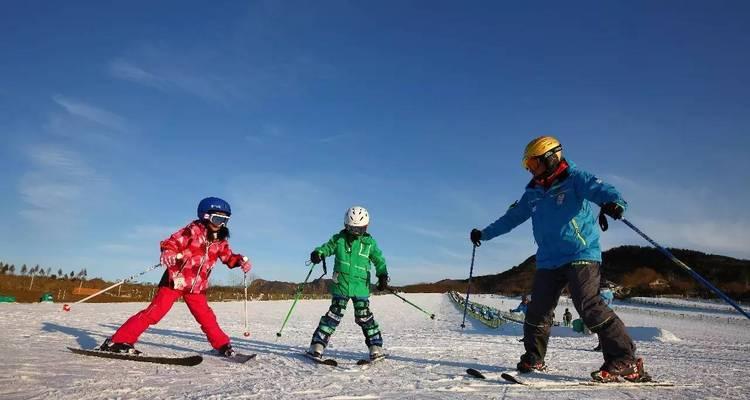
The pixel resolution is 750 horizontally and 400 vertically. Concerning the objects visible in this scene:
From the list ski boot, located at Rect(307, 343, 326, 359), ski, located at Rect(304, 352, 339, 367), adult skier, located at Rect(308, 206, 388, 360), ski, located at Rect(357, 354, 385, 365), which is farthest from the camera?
adult skier, located at Rect(308, 206, 388, 360)

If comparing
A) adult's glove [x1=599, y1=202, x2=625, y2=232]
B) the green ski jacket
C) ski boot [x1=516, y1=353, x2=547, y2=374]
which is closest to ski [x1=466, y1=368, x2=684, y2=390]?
ski boot [x1=516, y1=353, x2=547, y2=374]

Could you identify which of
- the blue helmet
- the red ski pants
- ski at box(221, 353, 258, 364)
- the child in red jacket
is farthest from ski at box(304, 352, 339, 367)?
the blue helmet

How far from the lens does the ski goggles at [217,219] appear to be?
19.2 feet

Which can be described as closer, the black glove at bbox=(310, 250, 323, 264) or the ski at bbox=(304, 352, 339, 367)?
the ski at bbox=(304, 352, 339, 367)

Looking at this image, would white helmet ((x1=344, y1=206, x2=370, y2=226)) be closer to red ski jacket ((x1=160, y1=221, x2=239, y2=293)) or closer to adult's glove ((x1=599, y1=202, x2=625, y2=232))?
red ski jacket ((x1=160, y1=221, x2=239, y2=293))

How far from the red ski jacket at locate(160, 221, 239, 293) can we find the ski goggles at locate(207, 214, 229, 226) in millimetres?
133

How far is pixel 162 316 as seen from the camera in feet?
17.5

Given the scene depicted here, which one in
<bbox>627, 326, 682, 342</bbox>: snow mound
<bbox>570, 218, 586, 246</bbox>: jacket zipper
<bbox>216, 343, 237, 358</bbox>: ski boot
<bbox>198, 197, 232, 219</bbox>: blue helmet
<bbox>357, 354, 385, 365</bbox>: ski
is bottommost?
<bbox>357, 354, 385, 365</bbox>: ski

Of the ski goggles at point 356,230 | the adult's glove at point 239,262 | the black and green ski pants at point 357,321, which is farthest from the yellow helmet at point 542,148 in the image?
the adult's glove at point 239,262

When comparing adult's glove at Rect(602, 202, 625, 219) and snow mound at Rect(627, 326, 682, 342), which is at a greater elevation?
adult's glove at Rect(602, 202, 625, 219)

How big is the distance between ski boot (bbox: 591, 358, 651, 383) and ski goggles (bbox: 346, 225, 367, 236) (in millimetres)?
3081

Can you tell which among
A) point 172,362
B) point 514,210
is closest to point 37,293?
point 172,362

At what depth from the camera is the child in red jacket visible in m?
5.38

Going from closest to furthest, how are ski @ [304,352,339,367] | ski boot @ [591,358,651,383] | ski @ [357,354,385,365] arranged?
ski boot @ [591,358,651,383]
ski @ [304,352,339,367]
ski @ [357,354,385,365]
